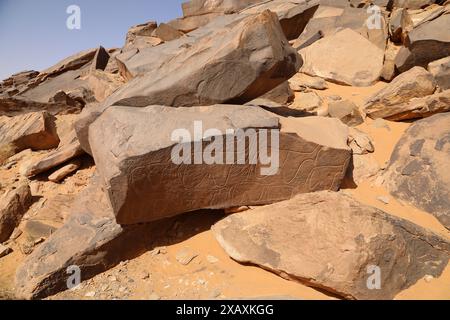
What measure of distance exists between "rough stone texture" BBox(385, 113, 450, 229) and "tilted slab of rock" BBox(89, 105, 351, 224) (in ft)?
2.30

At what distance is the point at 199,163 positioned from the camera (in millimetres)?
2748

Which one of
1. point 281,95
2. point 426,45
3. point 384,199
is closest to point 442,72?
point 426,45

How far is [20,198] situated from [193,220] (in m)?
2.00

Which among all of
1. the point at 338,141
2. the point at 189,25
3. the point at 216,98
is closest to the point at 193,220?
the point at 216,98

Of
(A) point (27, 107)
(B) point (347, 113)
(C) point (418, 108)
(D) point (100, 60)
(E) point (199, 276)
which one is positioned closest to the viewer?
(E) point (199, 276)

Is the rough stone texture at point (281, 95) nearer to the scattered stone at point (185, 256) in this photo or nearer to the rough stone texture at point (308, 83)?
the rough stone texture at point (308, 83)

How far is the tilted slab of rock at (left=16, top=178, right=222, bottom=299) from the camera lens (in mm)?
2691

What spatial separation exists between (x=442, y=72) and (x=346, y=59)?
166cm

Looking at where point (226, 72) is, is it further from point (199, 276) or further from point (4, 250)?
point (4, 250)

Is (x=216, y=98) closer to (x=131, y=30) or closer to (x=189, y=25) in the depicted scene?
(x=189, y=25)

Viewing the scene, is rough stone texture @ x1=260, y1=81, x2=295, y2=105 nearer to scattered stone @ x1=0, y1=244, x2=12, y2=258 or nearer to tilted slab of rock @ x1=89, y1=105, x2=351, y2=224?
tilted slab of rock @ x1=89, y1=105, x2=351, y2=224

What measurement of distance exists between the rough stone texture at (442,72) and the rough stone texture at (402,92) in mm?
124

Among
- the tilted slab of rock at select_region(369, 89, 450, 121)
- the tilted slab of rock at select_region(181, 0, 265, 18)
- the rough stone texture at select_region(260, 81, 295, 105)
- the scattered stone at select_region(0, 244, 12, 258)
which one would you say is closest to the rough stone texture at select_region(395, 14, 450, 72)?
the tilted slab of rock at select_region(369, 89, 450, 121)

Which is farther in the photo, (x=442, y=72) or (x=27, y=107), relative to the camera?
(x=27, y=107)
